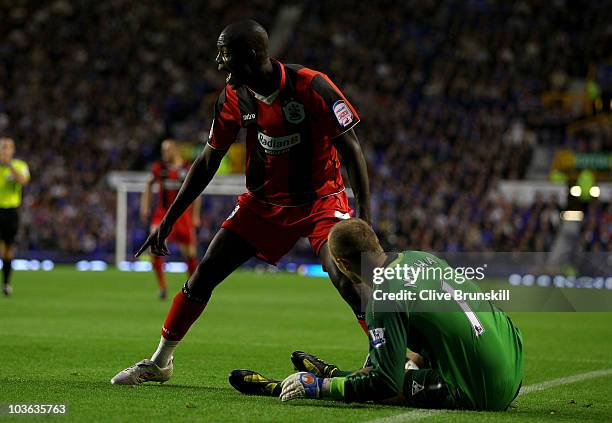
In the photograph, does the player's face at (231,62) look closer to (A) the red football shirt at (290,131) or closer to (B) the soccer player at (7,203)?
(A) the red football shirt at (290,131)

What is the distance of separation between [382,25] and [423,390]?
30.3 m

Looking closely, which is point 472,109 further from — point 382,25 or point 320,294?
point 320,294

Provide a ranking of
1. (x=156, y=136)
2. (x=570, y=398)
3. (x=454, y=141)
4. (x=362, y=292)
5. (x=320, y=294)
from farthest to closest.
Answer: (x=156, y=136) < (x=454, y=141) < (x=320, y=294) < (x=570, y=398) < (x=362, y=292)

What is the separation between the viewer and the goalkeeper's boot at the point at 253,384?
260 inches

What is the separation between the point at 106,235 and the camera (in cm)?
3042

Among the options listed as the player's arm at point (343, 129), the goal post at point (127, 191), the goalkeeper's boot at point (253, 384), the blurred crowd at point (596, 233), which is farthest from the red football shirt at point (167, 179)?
the blurred crowd at point (596, 233)

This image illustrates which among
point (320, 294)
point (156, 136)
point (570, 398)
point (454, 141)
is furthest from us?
point (156, 136)

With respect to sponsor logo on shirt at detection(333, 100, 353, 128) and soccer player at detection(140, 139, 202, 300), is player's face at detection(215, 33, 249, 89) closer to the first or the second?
sponsor logo on shirt at detection(333, 100, 353, 128)

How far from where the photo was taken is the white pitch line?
5723 mm

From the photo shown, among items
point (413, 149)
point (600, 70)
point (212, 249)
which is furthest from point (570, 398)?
point (600, 70)

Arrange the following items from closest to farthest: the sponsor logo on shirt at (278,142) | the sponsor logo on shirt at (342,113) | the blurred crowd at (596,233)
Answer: the sponsor logo on shirt at (342,113), the sponsor logo on shirt at (278,142), the blurred crowd at (596,233)

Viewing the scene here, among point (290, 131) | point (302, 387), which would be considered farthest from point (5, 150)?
point (302, 387)

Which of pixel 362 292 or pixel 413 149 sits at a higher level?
pixel 362 292

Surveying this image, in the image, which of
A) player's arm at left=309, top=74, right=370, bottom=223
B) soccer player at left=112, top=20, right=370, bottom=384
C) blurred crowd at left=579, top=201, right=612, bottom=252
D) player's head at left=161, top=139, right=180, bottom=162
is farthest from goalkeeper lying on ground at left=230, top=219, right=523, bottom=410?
blurred crowd at left=579, top=201, right=612, bottom=252
